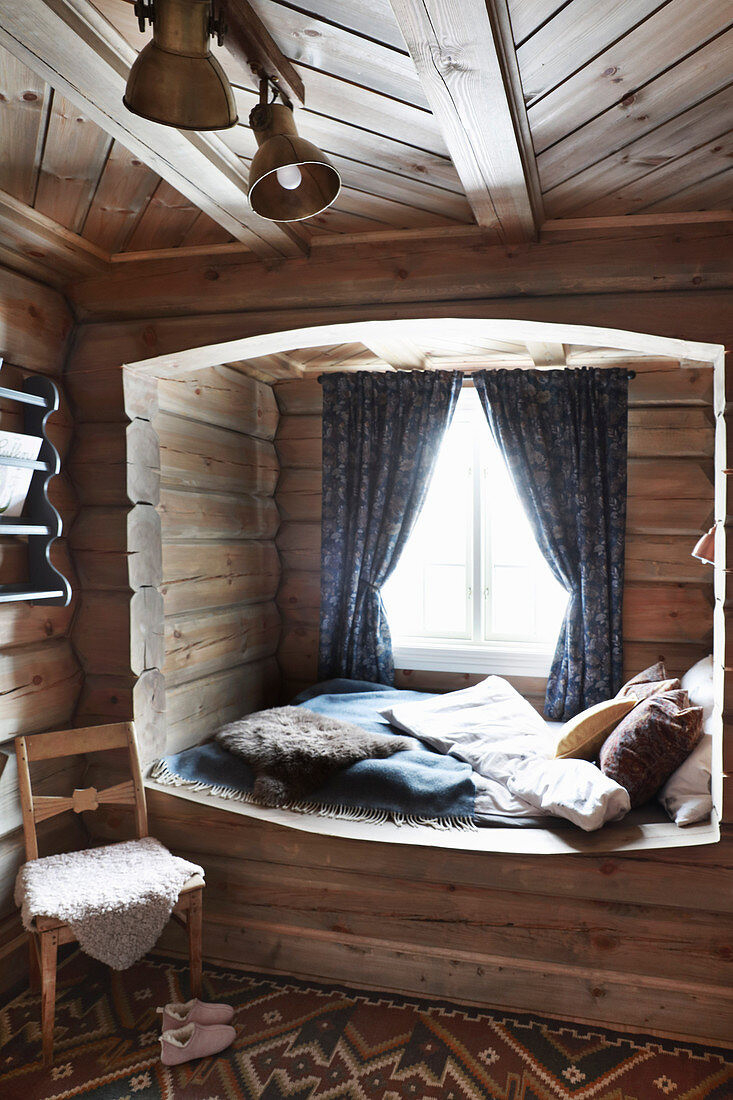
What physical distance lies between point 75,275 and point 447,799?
2340 millimetres

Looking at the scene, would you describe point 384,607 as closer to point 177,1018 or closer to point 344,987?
point 344,987

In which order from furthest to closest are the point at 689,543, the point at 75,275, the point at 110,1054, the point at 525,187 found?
the point at 689,543, the point at 75,275, the point at 110,1054, the point at 525,187

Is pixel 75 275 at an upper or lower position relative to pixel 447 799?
upper

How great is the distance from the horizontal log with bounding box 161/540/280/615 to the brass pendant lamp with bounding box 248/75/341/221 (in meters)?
1.66

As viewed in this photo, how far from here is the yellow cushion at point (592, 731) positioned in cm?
272

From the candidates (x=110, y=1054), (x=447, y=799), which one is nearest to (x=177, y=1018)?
(x=110, y=1054)

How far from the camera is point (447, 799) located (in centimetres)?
261

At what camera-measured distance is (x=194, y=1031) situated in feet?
7.49

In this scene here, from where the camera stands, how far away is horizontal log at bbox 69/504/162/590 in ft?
9.23

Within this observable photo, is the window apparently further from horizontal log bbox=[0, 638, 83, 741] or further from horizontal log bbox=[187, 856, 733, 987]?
horizontal log bbox=[0, 638, 83, 741]

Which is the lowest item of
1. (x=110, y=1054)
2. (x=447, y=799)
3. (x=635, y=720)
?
(x=110, y=1054)

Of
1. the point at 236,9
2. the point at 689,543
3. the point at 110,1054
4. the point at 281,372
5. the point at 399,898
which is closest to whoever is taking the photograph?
the point at 236,9

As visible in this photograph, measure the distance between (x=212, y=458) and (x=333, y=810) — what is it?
1.71 m

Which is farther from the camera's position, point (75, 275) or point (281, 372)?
point (281, 372)
